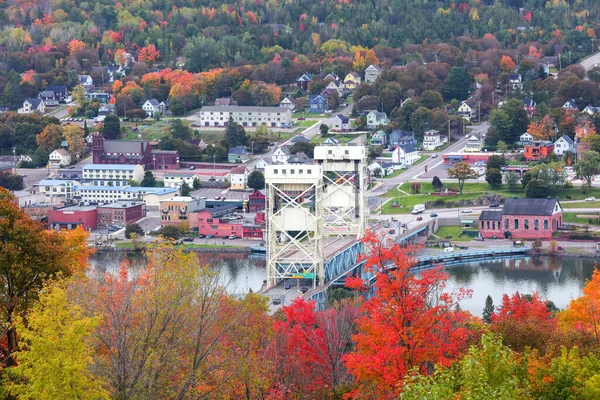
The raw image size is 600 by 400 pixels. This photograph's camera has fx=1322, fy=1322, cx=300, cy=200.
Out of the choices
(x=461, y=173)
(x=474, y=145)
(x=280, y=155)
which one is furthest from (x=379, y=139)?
(x=461, y=173)

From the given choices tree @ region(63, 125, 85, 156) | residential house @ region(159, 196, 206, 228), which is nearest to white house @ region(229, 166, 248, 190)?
residential house @ region(159, 196, 206, 228)

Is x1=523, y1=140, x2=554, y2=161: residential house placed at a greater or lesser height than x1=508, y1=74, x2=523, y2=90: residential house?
lesser

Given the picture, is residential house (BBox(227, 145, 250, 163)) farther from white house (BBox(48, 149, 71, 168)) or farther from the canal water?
the canal water

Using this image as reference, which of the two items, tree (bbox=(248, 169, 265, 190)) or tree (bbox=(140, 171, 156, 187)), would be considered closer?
tree (bbox=(248, 169, 265, 190))

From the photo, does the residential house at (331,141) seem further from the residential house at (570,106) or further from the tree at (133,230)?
the tree at (133,230)

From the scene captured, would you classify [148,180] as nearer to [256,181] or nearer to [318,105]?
[256,181]
